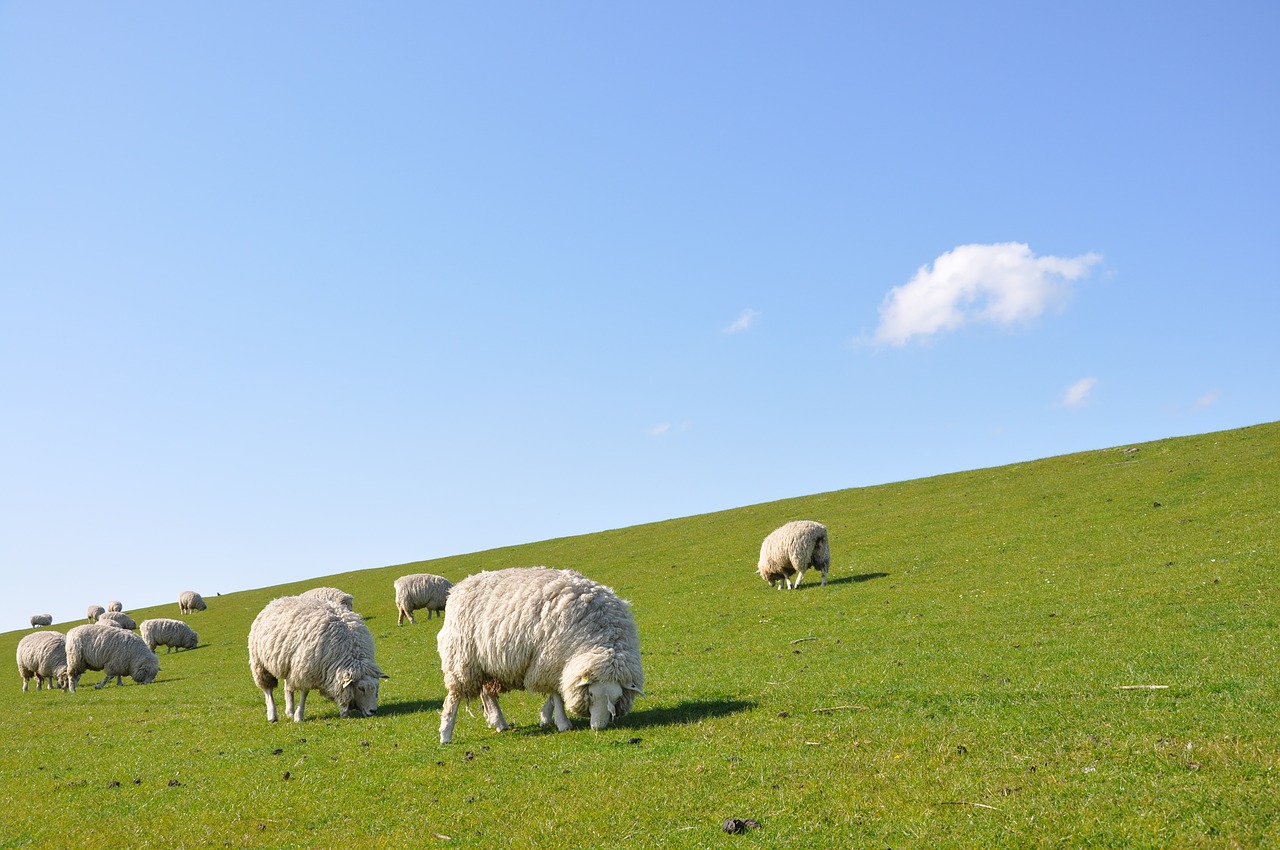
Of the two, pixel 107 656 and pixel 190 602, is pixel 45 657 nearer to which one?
pixel 107 656

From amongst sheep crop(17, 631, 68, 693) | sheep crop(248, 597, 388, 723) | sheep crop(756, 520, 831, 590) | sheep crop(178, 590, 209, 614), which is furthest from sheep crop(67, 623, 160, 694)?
sheep crop(178, 590, 209, 614)

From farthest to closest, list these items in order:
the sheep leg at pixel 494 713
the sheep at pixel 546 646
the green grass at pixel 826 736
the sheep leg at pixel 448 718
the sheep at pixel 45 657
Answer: the sheep at pixel 45 657 < the sheep leg at pixel 494 713 < the sheep leg at pixel 448 718 < the sheep at pixel 546 646 < the green grass at pixel 826 736

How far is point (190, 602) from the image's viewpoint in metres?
58.6

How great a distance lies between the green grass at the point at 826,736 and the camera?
7531 millimetres

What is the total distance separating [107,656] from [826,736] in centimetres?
2756

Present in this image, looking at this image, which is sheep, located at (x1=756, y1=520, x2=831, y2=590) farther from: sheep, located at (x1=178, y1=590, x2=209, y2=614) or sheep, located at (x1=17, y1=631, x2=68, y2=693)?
sheep, located at (x1=178, y1=590, x2=209, y2=614)

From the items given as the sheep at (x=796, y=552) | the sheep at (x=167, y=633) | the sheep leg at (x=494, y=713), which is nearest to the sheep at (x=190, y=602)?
the sheep at (x=167, y=633)

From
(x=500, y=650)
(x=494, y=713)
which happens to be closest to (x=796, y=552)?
(x=494, y=713)

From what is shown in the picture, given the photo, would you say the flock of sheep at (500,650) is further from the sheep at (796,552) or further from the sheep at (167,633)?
the sheep at (167,633)

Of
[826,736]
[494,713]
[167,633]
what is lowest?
[826,736]

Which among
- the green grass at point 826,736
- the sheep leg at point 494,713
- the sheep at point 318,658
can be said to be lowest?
the green grass at point 826,736

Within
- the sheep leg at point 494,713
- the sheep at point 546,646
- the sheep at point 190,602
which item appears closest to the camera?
the sheep at point 546,646

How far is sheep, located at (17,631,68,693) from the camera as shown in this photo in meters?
30.2

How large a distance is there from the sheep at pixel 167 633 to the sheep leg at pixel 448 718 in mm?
34468
